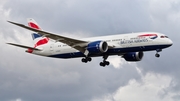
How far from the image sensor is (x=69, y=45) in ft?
351

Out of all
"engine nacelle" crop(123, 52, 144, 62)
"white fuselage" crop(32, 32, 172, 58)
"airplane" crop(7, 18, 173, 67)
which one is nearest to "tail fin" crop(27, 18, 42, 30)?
"airplane" crop(7, 18, 173, 67)

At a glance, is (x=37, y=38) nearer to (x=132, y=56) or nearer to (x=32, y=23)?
(x=32, y=23)

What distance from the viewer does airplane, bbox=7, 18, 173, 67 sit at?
332 feet

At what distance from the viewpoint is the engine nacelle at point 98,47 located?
10281cm

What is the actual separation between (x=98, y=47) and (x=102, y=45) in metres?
0.80

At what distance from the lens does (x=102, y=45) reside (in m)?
103

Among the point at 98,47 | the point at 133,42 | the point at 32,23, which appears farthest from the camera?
the point at 32,23

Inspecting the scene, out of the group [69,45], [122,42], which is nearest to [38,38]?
[69,45]

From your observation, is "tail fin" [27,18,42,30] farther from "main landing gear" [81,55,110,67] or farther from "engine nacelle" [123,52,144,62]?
"engine nacelle" [123,52,144,62]

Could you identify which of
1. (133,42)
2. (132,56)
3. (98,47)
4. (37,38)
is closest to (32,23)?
(37,38)

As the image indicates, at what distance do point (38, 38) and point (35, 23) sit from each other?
17.6ft

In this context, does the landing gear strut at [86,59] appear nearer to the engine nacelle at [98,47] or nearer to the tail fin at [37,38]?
the engine nacelle at [98,47]

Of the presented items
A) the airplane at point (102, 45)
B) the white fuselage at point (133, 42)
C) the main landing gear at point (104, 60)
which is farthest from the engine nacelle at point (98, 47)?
the main landing gear at point (104, 60)

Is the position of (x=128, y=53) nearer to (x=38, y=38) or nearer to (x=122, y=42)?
(x=122, y=42)
